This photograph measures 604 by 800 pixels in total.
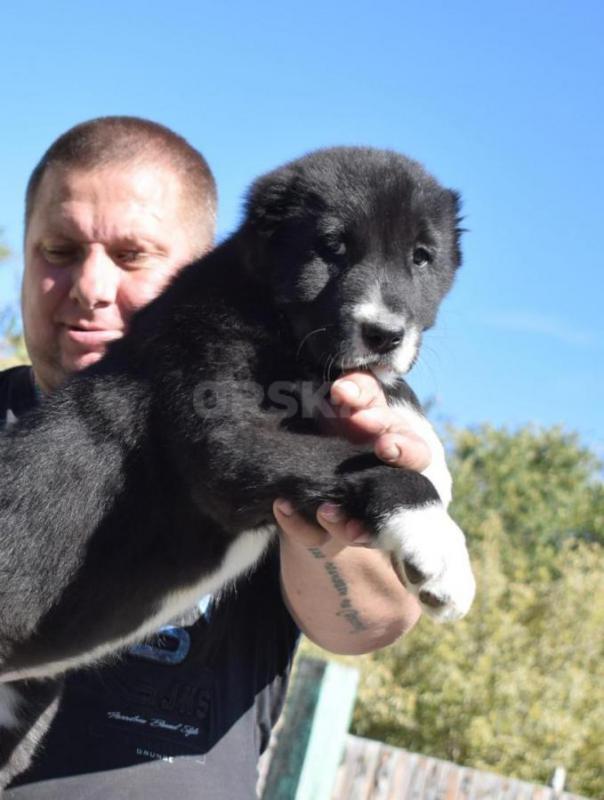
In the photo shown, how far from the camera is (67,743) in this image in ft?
11.5

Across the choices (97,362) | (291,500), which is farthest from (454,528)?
(97,362)

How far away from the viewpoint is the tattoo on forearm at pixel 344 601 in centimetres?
347

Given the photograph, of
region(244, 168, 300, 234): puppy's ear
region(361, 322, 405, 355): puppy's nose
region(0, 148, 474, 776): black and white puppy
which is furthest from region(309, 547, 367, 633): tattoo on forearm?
region(244, 168, 300, 234): puppy's ear

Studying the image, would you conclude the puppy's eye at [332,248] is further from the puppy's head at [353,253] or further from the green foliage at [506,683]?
the green foliage at [506,683]

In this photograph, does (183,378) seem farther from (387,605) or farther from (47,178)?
(47,178)

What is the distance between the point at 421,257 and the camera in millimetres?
3377

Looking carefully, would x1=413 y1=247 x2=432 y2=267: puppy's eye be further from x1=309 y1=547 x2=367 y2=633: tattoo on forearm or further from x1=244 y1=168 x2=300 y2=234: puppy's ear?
x1=309 y1=547 x2=367 y2=633: tattoo on forearm

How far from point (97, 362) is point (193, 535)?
0.65m

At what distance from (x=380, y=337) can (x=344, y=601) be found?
99cm

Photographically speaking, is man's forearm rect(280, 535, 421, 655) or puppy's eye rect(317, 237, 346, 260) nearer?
puppy's eye rect(317, 237, 346, 260)

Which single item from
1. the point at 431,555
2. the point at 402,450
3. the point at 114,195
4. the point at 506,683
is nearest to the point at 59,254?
the point at 114,195

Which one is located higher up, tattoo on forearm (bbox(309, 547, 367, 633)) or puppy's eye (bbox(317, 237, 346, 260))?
puppy's eye (bbox(317, 237, 346, 260))

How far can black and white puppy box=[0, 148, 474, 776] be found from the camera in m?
3.01

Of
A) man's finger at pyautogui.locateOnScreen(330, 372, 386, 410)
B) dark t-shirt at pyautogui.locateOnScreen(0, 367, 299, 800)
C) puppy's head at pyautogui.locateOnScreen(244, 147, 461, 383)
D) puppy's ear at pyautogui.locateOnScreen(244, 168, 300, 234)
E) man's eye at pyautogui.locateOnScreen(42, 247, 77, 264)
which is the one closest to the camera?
man's finger at pyautogui.locateOnScreen(330, 372, 386, 410)
